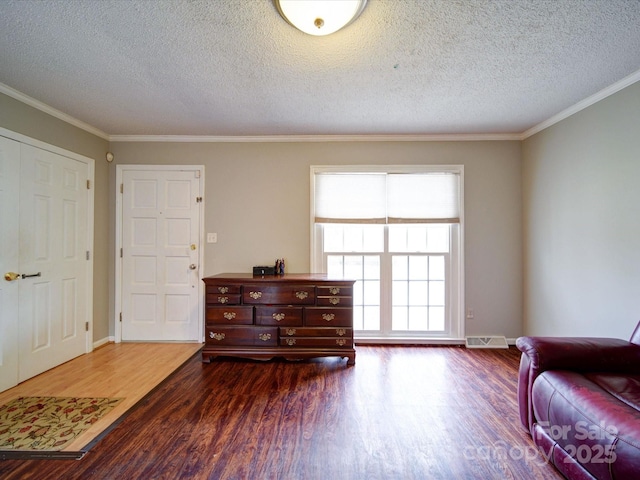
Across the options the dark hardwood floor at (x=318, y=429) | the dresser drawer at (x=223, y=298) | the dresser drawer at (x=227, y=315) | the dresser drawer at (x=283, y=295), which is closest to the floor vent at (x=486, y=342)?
the dark hardwood floor at (x=318, y=429)

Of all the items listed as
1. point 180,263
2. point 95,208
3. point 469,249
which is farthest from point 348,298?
point 95,208

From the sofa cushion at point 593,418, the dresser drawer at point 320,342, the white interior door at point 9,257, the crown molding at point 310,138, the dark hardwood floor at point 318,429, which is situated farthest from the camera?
the crown molding at point 310,138

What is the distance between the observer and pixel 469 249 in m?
3.33

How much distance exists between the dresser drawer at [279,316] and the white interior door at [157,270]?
1.00 meters

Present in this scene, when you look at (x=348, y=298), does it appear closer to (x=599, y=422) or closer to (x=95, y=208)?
(x=599, y=422)

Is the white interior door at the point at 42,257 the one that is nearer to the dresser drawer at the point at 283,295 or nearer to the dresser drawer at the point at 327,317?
the dresser drawer at the point at 283,295

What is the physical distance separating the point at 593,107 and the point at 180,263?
4.40m

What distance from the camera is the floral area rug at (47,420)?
1.71 m

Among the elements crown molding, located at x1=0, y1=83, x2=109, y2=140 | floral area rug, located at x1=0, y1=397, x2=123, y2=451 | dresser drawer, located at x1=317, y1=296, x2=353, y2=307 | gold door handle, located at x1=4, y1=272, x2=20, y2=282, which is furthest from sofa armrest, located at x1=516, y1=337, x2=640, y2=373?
crown molding, located at x1=0, y1=83, x2=109, y2=140

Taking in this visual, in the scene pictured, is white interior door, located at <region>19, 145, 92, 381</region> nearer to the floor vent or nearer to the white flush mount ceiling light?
the white flush mount ceiling light

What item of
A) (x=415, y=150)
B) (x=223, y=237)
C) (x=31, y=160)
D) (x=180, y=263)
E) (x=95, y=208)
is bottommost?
(x=180, y=263)

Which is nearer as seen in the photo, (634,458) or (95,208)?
(634,458)

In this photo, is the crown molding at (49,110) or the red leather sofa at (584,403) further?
the crown molding at (49,110)

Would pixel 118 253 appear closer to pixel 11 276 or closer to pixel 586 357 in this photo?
pixel 11 276
